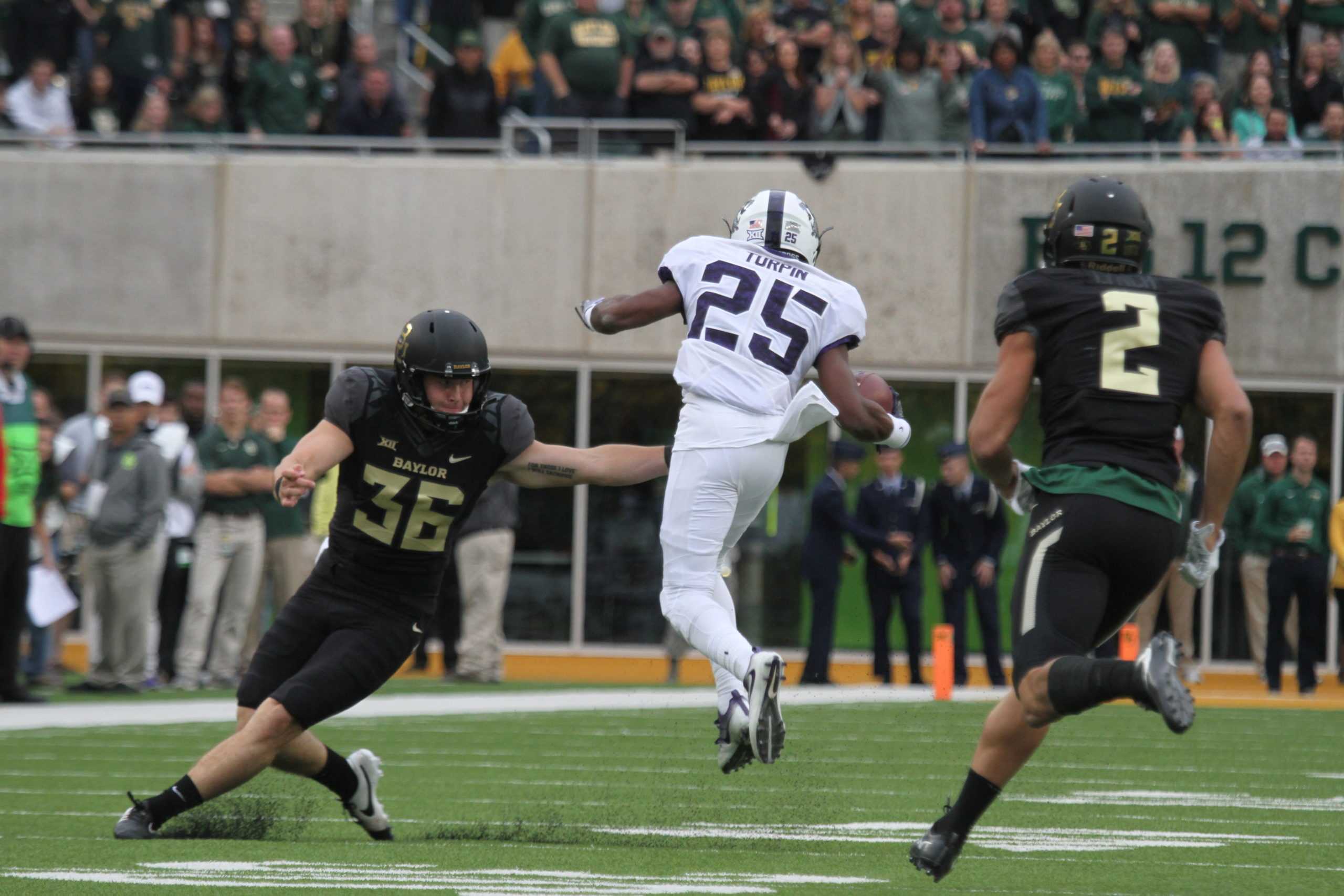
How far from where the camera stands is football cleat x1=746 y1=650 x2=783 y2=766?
622 cm

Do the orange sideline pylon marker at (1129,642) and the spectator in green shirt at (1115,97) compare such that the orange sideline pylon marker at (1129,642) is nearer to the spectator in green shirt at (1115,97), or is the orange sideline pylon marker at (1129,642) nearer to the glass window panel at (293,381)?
the spectator in green shirt at (1115,97)

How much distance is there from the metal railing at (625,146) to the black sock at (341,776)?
437 inches

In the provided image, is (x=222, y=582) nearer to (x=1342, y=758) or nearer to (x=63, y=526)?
(x=63, y=526)

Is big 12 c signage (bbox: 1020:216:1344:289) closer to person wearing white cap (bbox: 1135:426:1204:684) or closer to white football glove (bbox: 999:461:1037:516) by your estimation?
person wearing white cap (bbox: 1135:426:1204:684)

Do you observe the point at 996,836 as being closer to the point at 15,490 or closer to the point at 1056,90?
the point at 15,490

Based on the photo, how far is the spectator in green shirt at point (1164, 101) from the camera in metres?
16.9

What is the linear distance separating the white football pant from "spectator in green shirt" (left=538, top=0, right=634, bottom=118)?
1091cm

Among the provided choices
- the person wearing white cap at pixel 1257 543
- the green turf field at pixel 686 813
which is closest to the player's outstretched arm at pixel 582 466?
the green turf field at pixel 686 813

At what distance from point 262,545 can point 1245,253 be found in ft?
28.7

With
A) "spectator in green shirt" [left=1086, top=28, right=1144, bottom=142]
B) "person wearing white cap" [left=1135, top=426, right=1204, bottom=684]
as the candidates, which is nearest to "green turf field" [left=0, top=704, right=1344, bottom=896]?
"person wearing white cap" [left=1135, top=426, right=1204, bottom=684]

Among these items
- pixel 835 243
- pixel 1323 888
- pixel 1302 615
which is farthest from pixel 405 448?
pixel 835 243

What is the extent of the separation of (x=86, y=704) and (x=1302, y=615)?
8.61 meters

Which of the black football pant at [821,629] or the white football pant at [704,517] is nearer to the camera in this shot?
the white football pant at [704,517]

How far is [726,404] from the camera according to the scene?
23.0 ft
